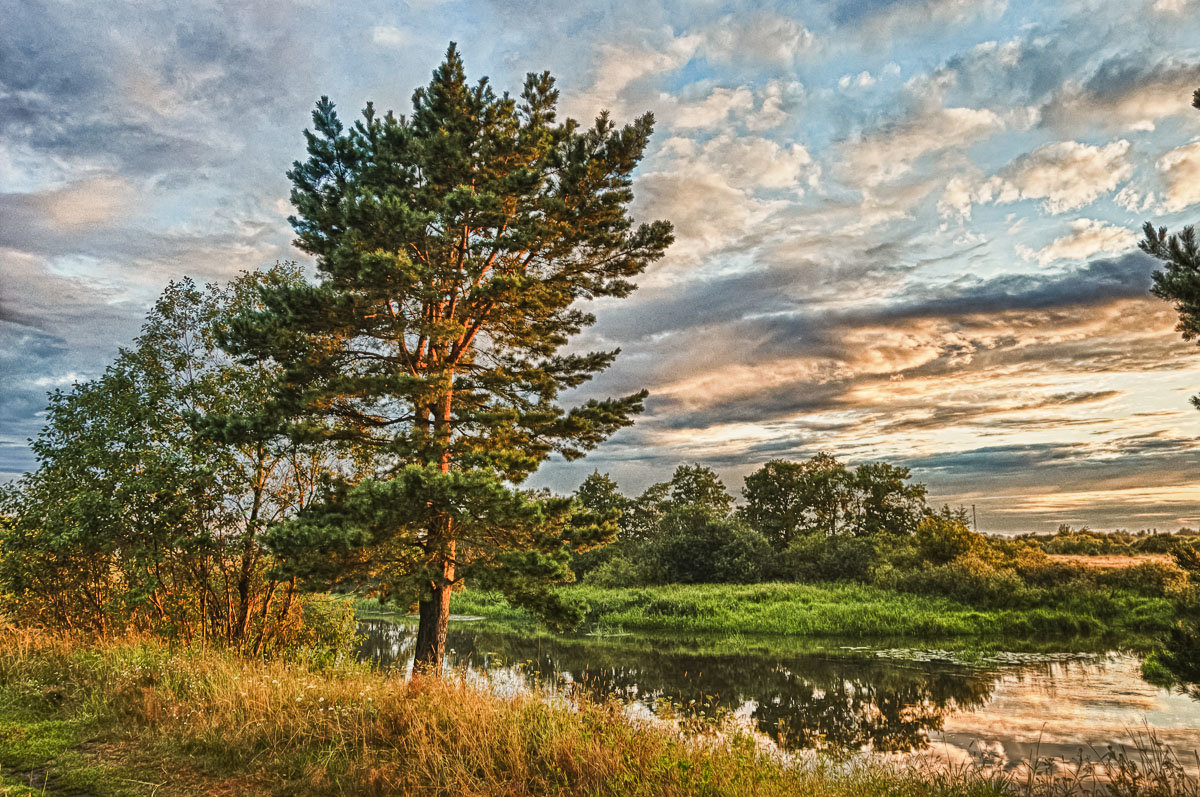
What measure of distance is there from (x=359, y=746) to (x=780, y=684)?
1370 centimetres

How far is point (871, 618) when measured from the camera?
27.6 m

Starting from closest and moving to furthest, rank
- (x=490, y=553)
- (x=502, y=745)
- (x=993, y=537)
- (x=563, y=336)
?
(x=502, y=745) → (x=490, y=553) → (x=563, y=336) → (x=993, y=537)

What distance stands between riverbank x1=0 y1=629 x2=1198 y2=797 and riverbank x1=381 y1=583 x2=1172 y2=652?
1473 cm

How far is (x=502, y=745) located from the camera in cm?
611

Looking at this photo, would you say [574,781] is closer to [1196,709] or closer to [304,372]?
[304,372]

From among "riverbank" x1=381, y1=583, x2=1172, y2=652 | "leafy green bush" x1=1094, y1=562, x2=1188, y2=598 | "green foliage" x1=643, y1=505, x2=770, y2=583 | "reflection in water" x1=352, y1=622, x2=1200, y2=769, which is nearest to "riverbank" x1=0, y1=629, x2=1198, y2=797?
"reflection in water" x1=352, y1=622, x2=1200, y2=769

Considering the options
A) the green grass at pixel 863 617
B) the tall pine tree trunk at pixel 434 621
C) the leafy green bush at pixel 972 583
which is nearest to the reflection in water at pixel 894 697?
the tall pine tree trunk at pixel 434 621

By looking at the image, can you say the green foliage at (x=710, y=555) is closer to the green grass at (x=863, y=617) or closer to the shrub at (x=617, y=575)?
the shrub at (x=617, y=575)

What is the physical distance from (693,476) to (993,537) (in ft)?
82.9

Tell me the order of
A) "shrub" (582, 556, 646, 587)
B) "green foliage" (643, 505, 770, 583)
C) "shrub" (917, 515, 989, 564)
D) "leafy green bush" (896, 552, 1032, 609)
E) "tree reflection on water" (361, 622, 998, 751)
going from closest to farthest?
"tree reflection on water" (361, 622, 998, 751) → "leafy green bush" (896, 552, 1032, 609) → "shrub" (917, 515, 989, 564) → "green foliage" (643, 505, 770, 583) → "shrub" (582, 556, 646, 587)

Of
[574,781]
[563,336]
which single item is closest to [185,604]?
[563,336]

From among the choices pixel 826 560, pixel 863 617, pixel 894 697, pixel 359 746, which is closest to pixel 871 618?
pixel 863 617

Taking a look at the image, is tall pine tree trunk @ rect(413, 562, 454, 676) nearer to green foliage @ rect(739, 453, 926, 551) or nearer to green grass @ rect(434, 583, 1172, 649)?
green grass @ rect(434, 583, 1172, 649)

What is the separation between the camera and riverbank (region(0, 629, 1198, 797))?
216 inches
